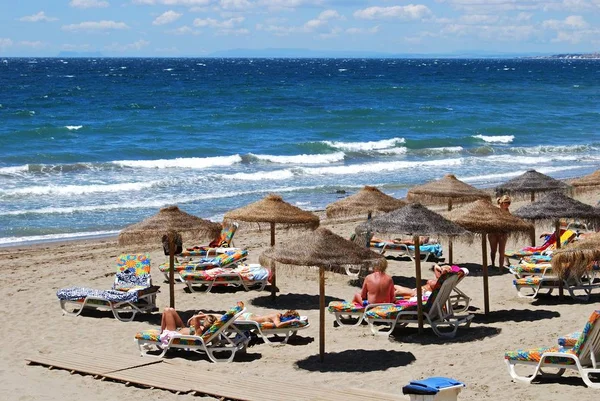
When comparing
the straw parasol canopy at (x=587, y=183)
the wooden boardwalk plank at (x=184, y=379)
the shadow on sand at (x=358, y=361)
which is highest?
the straw parasol canopy at (x=587, y=183)

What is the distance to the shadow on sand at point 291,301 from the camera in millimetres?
13289

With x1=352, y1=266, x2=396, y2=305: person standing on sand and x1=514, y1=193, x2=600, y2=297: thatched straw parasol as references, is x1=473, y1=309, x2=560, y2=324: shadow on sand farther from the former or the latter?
x1=352, y1=266, x2=396, y2=305: person standing on sand

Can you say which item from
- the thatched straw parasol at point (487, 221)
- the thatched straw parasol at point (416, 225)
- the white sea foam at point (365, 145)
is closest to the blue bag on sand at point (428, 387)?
the thatched straw parasol at point (416, 225)

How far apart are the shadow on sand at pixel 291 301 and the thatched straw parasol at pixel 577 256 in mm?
4273

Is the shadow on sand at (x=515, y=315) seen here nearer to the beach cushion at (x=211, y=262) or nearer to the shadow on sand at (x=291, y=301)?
the shadow on sand at (x=291, y=301)

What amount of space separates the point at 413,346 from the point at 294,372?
159 cm

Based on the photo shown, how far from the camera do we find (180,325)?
437 inches

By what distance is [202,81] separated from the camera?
85.0 meters

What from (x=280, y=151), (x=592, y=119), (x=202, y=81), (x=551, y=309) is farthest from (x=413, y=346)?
(x=202, y=81)

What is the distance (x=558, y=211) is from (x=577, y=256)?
345cm

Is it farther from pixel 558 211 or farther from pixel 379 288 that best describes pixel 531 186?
pixel 379 288

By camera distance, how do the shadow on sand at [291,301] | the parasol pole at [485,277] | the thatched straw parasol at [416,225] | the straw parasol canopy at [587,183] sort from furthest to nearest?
the straw parasol canopy at [587,183], the shadow on sand at [291,301], the parasol pole at [485,277], the thatched straw parasol at [416,225]

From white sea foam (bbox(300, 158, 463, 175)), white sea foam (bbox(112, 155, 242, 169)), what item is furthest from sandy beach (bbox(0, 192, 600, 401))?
white sea foam (bbox(112, 155, 242, 169))

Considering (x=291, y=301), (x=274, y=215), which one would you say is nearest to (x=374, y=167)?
(x=291, y=301)
